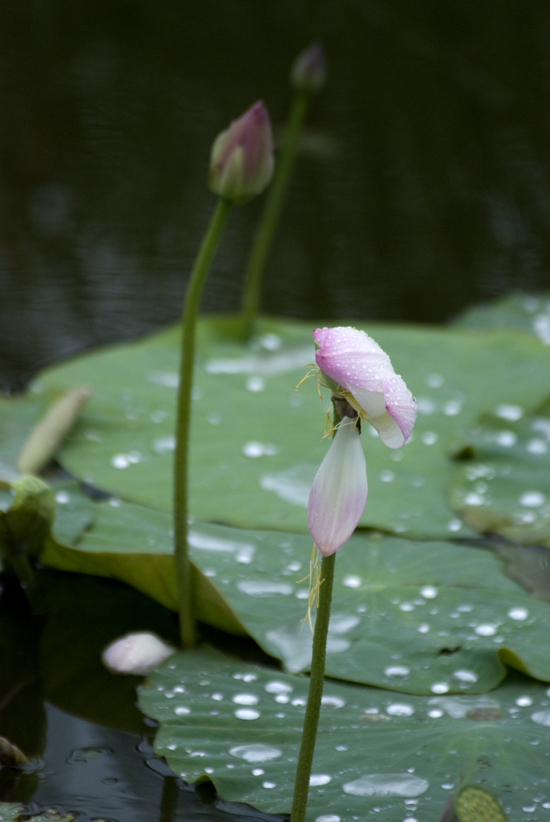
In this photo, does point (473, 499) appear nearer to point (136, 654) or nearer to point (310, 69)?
Answer: point (136, 654)

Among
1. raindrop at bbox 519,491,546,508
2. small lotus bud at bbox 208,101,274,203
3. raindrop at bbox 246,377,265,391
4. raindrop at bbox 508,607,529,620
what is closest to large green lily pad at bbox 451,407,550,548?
raindrop at bbox 519,491,546,508

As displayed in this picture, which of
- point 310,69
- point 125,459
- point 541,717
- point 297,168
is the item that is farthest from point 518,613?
point 297,168

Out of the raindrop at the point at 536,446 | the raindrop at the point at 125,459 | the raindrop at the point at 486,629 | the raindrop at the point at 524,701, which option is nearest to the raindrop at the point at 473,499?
the raindrop at the point at 536,446

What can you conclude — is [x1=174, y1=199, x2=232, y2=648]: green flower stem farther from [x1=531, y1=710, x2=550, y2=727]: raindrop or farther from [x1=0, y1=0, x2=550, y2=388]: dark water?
[x1=0, y1=0, x2=550, y2=388]: dark water

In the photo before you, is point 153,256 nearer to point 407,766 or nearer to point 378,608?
point 378,608

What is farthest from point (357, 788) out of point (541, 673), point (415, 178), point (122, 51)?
point (122, 51)
